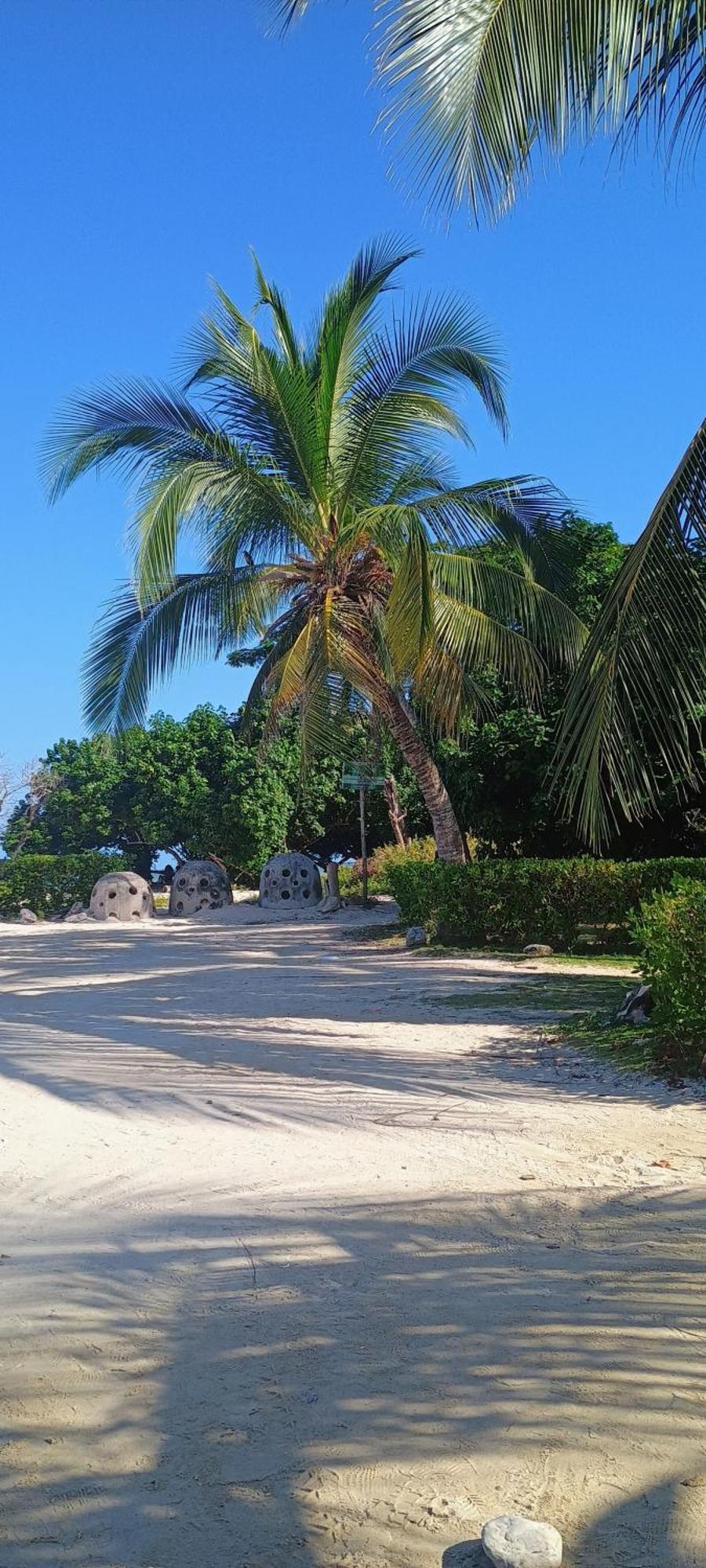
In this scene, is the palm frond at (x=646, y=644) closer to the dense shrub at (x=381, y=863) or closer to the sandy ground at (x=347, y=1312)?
the sandy ground at (x=347, y=1312)

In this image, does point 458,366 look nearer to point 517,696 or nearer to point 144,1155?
point 517,696

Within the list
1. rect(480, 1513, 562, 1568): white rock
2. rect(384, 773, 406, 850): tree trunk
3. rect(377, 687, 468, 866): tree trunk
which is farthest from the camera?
rect(384, 773, 406, 850): tree trunk

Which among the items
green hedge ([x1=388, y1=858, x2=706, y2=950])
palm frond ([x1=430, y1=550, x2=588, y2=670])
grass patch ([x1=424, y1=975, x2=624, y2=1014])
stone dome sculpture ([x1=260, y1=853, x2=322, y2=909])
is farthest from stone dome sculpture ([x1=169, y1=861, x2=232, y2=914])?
grass patch ([x1=424, y1=975, x2=624, y2=1014])

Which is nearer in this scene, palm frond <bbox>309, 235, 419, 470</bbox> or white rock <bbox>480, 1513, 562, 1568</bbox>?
white rock <bbox>480, 1513, 562, 1568</bbox>

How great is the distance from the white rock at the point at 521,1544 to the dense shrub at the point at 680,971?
175 inches

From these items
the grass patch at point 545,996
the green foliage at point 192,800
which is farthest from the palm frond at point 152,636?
the green foliage at point 192,800

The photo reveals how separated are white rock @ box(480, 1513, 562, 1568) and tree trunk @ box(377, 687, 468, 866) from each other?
1250cm

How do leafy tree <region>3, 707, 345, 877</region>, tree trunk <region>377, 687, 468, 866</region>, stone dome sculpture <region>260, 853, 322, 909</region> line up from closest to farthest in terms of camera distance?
tree trunk <region>377, 687, 468, 866</region> → stone dome sculpture <region>260, 853, 322, 909</region> → leafy tree <region>3, 707, 345, 877</region>

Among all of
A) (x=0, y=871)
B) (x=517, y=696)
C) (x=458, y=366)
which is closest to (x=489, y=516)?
(x=458, y=366)

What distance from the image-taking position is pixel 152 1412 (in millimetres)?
2881

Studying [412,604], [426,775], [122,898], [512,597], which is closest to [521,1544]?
[412,604]

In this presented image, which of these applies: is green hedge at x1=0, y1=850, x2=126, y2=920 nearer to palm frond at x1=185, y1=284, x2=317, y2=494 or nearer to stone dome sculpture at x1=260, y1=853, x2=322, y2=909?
stone dome sculpture at x1=260, y1=853, x2=322, y2=909

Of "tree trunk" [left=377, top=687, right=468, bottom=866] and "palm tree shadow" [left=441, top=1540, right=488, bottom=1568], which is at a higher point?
"tree trunk" [left=377, top=687, right=468, bottom=866]

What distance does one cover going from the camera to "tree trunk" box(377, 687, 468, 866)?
14.8 m
